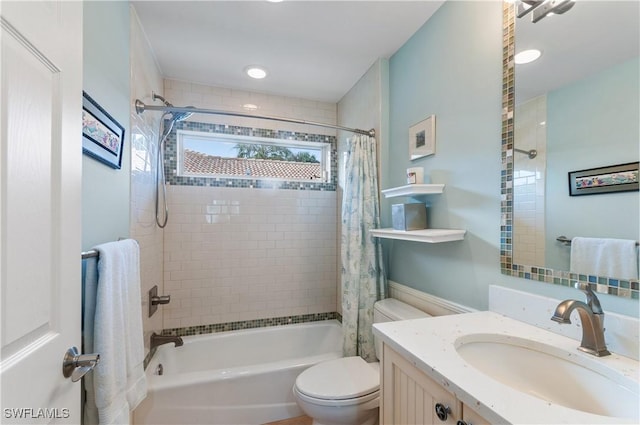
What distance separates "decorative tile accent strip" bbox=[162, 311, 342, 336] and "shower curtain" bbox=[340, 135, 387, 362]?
2.27 ft

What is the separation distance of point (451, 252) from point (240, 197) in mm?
1770

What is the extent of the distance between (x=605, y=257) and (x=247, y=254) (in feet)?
7.44

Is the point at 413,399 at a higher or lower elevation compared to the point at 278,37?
lower

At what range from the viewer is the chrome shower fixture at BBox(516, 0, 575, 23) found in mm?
1014

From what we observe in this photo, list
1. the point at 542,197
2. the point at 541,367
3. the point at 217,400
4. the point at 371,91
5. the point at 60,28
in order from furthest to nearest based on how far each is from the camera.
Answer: the point at 371,91, the point at 217,400, the point at 542,197, the point at 541,367, the point at 60,28

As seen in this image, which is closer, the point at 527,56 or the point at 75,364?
the point at 75,364

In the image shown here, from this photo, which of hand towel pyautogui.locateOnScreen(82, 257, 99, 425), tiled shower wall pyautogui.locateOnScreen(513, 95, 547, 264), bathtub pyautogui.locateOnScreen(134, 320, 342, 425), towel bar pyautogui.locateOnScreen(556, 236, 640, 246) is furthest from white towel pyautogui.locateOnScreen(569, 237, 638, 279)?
hand towel pyautogui.locateOnScreen(82, 257, 99, 425)

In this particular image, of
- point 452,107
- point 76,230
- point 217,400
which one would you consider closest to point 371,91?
point 452,107

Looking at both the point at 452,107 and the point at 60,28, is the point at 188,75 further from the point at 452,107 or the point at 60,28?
the point at 452,107

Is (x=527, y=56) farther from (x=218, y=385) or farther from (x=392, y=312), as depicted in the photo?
(x=218, y=385)

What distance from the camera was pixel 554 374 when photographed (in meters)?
0.90

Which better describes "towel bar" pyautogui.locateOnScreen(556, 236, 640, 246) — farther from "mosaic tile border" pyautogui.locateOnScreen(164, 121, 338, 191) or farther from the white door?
"mosaic tile border" pyautogui.locateOnScreen(164, 121, 338, 191)

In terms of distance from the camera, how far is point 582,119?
952 mm

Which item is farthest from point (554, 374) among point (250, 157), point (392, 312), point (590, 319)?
point (250, 157)
